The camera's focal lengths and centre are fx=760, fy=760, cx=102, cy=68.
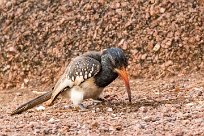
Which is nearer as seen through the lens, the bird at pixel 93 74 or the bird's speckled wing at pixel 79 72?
the bird at pixel 93 74

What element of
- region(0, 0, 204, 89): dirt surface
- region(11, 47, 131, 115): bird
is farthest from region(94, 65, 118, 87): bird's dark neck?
region(0, 0, 204, 89): dirt surface

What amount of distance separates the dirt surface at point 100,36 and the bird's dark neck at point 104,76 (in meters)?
3.15

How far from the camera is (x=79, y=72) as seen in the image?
978 cm

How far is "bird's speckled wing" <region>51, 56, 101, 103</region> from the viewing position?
9.70 meters

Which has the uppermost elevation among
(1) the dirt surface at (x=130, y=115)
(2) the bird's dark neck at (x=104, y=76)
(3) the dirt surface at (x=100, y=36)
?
(3) the dirt surface at (x=100, y=36)

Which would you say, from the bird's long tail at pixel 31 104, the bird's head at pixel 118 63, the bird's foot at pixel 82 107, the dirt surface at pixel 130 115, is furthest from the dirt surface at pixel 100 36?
the bird's head at pixel 118 63

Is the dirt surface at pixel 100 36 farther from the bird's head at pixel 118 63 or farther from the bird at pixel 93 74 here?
the bird's head at pixel 118 63

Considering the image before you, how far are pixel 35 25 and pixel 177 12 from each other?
268 centimetres

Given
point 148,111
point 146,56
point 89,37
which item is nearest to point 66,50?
point 89,37

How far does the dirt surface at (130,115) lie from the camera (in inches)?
315

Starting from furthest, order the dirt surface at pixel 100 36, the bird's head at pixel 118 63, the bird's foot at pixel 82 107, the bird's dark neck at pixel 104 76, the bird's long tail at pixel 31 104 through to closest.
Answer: the dirt surface at pixel 100 36
the bird's long tail at pixel 31 104
the bird's foot at pixel 82 107
the bird's dark neck at pixel 104 76
the bird's head at pixel 118 63

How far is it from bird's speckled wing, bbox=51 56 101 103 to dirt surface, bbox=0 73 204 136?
0.34 m

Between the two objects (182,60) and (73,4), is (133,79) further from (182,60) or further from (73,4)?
(73,4)

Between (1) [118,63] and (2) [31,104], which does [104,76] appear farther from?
(2) [31,104]
